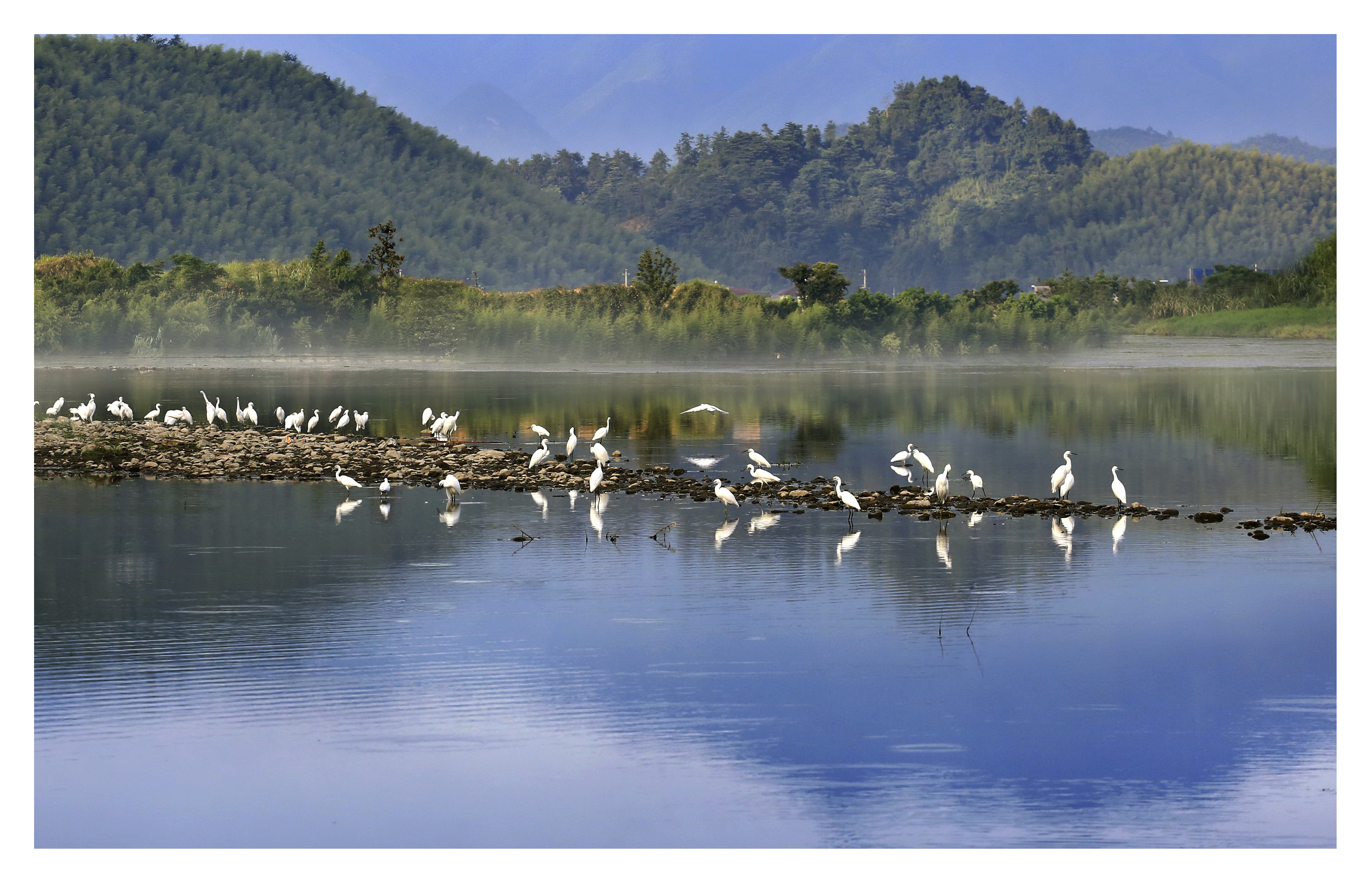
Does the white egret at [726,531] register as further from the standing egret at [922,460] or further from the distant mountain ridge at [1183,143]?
the distant mountain ridge at [1183,143]

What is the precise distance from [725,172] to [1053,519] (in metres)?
119

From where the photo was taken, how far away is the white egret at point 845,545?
13500 mm

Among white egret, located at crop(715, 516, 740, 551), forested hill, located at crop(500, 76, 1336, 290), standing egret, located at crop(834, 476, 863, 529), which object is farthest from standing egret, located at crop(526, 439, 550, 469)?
forested hill, located at crop(500, 76, 1336, 290)

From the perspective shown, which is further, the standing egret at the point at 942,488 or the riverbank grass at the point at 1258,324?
the riverbank grass at the point at 1258,324

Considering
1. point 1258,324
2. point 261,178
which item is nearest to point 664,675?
point 1258,324

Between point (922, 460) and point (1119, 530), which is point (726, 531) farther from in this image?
Answer: point (922, 460)

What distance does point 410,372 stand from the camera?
190ft

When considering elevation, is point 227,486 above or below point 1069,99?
below

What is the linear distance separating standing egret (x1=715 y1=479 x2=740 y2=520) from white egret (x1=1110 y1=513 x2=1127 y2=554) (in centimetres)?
405

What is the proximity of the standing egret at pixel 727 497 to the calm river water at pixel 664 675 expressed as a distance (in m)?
0.15

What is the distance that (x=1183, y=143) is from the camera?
125 m

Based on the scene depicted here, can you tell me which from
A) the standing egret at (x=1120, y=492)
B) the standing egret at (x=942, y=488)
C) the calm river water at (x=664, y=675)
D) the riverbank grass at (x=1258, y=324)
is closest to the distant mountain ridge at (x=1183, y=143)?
the riverbank grass at (x=1258, y=324)

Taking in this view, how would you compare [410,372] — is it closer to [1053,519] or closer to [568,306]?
[568,306]
